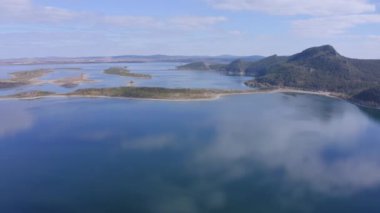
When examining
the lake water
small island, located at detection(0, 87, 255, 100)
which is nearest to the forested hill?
small island, located at detection(0, 87, 255, 100)

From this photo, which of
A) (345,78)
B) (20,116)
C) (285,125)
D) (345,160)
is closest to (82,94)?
(20,116)

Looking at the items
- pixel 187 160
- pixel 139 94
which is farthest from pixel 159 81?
pixel 187 160

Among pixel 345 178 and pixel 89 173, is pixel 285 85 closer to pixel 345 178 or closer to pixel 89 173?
pixel 345 178

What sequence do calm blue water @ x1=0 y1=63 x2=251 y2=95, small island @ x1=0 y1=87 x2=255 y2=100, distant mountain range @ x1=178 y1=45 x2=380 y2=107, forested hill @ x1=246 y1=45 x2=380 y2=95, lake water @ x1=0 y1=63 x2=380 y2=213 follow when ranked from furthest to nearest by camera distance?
calm blue water @ x1=0 y1=63 x2=251 y2=95 < forested hill @ x1=246 y1=45 x2=380 y2=95 < distant mountain range @ x1=178 y1=45 x2=380 y2=107 < small island @ x1=0 y1=87 x2=255 y2=100 < lake water @ x1=0 y1=63 x2=380 y2=213

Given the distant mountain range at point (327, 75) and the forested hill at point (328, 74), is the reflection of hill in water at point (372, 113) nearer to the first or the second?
the distant mountain range at point (327, 75)

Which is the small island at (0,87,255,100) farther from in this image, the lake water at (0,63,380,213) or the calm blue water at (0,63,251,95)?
the lake water at (0,63,380,213)

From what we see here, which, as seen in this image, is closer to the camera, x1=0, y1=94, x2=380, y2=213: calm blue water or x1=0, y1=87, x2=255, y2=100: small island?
x1=0, y1=94, x2=380, y2=213: calm blue water

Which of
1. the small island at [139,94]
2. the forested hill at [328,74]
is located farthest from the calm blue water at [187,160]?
the forested hill at [328,74]

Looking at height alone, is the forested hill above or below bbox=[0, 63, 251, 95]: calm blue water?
above
